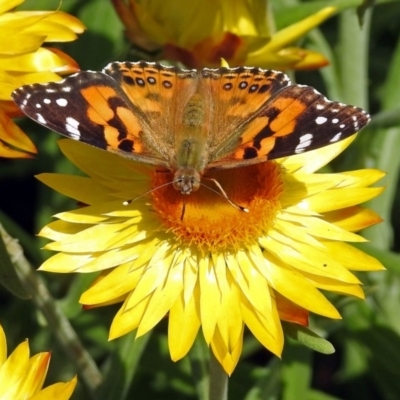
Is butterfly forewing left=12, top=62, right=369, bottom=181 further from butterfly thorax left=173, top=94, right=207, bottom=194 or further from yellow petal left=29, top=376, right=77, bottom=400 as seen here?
yellow petal left=29, top=376, right=77, bottom=400

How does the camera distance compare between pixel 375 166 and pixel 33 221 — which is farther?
pixel 33 221

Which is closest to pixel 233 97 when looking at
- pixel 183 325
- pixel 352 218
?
pixel 352 218

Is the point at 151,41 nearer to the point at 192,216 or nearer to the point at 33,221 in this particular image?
the point at 192,216

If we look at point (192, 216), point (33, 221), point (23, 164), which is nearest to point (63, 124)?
point (192, 216)

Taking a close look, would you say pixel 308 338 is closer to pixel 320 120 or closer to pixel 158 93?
pixel 320 120

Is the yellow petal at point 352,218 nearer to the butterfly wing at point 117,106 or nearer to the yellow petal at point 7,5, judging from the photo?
the butterfly wing at point 117,106

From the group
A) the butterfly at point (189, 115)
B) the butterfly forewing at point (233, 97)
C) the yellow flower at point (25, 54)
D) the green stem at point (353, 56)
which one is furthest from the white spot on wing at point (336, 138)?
the green stem at point (353, 56)

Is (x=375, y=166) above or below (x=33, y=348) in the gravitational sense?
above
